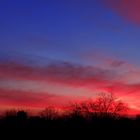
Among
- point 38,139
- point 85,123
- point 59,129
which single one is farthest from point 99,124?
point 38,139

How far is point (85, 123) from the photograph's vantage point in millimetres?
44000

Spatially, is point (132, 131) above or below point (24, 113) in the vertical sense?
below

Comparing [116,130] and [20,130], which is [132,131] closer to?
[116,130]

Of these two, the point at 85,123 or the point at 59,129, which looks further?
the point at 85,123

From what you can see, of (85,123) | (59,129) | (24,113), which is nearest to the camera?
(59,129)

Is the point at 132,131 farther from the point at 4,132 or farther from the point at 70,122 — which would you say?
the point at 4,132

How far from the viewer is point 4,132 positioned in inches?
1591

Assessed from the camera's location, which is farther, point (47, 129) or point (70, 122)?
point (70, 122)

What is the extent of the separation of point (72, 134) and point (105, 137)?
3139 millimetres

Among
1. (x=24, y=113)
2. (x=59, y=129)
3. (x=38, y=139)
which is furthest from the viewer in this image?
(x=24, y=113)

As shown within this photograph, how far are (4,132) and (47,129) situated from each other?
4.18 meters

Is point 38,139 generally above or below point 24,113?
below

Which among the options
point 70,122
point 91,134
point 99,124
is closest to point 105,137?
point 91,134

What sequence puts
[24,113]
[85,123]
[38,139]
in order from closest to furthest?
[38,139] → [85,123] → [24,113]
